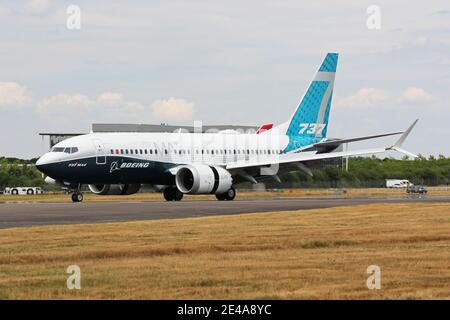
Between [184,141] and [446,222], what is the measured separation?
30819mm

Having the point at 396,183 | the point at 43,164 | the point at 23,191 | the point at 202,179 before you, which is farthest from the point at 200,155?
the point at 396,183

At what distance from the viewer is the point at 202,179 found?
56281 millimetres

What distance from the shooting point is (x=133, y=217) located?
36750 millimetres

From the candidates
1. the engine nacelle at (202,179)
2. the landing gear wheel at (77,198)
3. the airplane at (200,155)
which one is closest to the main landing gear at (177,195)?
the airplane at (200,155)

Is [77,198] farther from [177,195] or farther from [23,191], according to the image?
[23,191]

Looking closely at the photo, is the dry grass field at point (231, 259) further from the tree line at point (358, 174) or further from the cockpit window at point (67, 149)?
the tree line at point (358, 174)

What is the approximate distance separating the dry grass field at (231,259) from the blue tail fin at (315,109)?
33.1 metres

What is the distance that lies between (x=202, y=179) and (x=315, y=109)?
47.6 feet

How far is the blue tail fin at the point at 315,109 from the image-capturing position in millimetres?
66500

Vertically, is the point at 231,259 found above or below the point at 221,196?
below

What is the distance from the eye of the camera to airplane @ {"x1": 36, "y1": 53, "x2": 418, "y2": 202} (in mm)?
55344

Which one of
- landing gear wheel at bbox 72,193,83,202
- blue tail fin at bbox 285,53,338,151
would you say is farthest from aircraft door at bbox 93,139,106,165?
blue tail fin at bbox 285,53,338,151

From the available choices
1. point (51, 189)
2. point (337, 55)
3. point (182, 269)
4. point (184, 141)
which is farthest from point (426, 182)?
point (182, 269)
